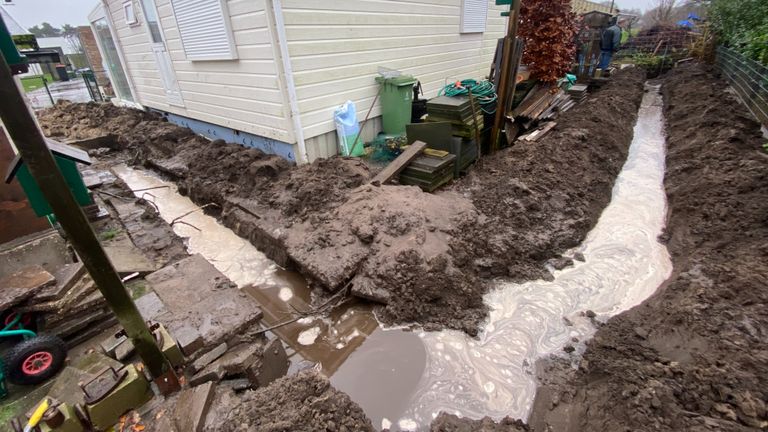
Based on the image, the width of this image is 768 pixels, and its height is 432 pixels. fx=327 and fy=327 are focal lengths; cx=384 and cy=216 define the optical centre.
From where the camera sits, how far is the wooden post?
5043 mm

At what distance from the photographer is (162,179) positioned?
22.2 ft

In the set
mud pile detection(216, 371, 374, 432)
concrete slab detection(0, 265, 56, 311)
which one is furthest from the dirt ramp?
concrete slab detection(0, 265, 56, 311)

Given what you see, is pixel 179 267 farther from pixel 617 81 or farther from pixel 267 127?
pixel 617 81

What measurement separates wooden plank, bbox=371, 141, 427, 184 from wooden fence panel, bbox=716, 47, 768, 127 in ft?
19.2

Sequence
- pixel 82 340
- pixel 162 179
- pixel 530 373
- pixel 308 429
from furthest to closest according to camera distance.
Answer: pixel 162 179 → pixel 530 373 → pixel 82 340 → pixel 308 429

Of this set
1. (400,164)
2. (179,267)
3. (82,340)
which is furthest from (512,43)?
(82,340)

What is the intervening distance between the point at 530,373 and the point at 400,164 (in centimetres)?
310

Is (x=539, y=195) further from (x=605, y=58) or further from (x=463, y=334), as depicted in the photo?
(x=605, y=58)

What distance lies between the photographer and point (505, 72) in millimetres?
5488

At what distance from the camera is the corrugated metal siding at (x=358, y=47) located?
4.86 m

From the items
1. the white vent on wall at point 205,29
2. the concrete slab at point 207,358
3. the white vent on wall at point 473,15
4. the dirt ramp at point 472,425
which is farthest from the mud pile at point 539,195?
the white vent on wall at point 205,29

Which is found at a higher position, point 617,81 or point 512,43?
point 512,43

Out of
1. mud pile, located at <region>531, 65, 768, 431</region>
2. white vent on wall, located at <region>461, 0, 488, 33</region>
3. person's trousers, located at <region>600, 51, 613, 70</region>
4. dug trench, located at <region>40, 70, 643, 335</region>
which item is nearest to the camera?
mud pile, located at <region>531, 65, 768, 431</region>

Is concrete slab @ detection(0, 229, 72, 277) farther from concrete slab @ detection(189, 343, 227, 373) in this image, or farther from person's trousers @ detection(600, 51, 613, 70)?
person's trousers @ detection(600, 51, 613, 70)
